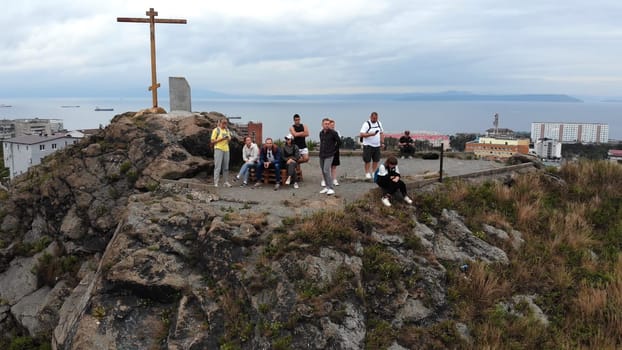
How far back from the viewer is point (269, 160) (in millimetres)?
11188

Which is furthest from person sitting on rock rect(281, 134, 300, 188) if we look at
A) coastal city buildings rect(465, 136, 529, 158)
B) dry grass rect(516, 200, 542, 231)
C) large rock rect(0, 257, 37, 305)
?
coastal city buildings rect(465, 136, 529, 158)

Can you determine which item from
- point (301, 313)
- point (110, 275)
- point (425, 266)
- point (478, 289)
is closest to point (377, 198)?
point (425, 266)

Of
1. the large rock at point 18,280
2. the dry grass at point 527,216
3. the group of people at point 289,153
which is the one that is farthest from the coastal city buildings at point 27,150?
the dry grass at point 527,216

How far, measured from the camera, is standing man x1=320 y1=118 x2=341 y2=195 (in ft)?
33.2

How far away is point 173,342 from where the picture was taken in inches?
266

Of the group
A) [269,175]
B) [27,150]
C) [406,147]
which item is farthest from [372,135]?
[27,150]

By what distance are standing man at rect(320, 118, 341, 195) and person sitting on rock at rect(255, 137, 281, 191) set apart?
4.23 feet

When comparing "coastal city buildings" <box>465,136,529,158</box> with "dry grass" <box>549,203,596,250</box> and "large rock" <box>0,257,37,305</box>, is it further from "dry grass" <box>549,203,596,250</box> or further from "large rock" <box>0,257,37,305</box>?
"large rock" <box>0,257,37,305</box>

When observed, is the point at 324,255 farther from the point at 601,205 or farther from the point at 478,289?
the point at 601,205

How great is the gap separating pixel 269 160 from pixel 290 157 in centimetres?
53

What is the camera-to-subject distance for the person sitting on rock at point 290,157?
436 inches

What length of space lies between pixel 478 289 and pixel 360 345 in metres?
2.44

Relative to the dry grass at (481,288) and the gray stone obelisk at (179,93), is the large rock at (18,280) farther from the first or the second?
the dry grass at (481,288)

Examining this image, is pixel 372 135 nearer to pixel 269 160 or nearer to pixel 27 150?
pixel 269 160
